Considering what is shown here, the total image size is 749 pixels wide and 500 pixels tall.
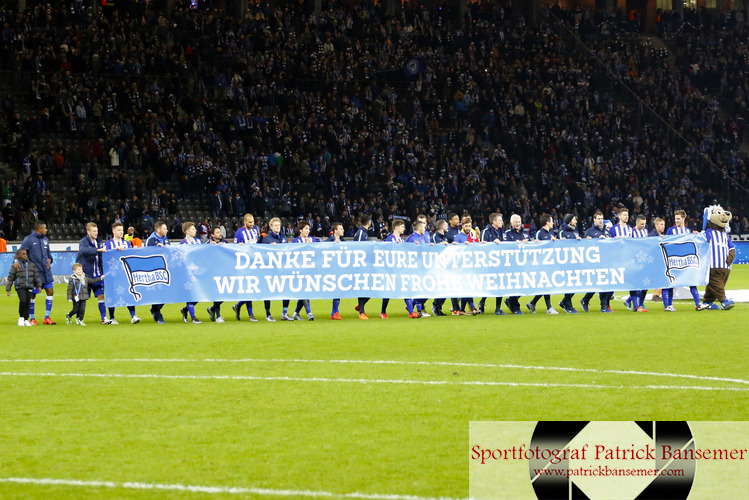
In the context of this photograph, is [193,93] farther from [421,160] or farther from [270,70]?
[421,160]

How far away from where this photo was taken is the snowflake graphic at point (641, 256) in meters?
19.5

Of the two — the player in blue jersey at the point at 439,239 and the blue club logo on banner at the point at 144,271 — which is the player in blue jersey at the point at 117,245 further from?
the player in blue jersey at the point at 439,239

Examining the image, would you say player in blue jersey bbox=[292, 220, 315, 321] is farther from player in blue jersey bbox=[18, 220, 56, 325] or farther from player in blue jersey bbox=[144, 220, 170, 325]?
player in blue jersey bbox=[18, 220, 56, 325]

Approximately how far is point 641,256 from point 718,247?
145 centimetres

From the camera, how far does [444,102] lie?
43438mm

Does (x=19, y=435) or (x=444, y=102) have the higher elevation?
(x=444, y=102)

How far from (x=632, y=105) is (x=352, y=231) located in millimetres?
15857

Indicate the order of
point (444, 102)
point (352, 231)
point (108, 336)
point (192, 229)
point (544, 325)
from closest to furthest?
1. point (108, 336)
2. point (544, 325)
3. point (192, 229)
4. point (352, 231)
5. point (444, 102)

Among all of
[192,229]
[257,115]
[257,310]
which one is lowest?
[257,310]

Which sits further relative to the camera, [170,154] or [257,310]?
[170,154]

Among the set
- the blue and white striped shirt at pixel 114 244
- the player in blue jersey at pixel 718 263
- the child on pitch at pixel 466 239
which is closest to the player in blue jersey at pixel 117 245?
the blue and white striped shirt at pixel 114 244

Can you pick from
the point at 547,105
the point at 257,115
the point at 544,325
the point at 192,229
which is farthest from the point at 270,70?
the point at 544,325

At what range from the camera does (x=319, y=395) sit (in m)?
9.88

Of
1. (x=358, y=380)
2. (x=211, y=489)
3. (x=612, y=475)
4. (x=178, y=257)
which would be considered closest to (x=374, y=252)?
(x=178, y=257)
